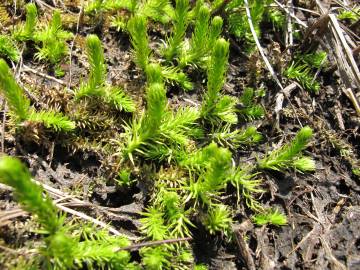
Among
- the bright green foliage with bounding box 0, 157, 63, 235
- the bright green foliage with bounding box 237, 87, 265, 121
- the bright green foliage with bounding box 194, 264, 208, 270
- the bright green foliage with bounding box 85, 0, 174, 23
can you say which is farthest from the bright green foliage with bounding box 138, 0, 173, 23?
the bright green foliage with bounding box 194, 264, 208, 270

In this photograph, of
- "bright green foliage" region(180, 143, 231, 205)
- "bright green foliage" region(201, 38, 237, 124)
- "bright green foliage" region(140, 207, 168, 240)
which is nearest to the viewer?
"bright green foliage" region(180, 143, 231, 205)

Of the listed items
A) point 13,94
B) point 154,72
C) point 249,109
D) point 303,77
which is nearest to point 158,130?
point 154,72

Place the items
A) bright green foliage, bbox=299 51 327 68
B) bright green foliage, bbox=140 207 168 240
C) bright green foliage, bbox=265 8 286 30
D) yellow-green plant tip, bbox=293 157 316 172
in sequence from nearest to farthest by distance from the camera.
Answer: bright green foliage, bbox=140 207 168 240
yellow-green plant tip, bbox=293 157 316 172
bright green foliage, bbox=299 51 327 68
bright green foliage, bbox=265 8 286 30

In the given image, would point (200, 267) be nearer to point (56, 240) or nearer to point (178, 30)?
point (56, 240)

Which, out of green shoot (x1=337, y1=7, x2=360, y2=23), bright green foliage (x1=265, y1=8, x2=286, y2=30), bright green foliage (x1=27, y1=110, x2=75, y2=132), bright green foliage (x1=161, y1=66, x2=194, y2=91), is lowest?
bright green foliage (x1=27, y1=110, x2=75, y2=132)

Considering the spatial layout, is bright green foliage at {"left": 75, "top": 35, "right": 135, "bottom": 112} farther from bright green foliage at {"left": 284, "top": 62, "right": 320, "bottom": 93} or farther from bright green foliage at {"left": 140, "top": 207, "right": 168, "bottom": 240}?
bright green foliage at {"left": 284, "top": 62, "right": 320, "bottom": 93}

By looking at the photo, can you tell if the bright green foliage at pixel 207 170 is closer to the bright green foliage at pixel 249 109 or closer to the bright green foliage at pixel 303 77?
the bright green foliage at pixel 249 109
